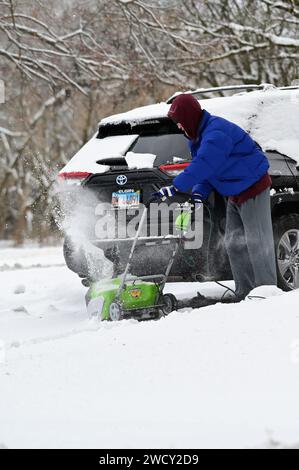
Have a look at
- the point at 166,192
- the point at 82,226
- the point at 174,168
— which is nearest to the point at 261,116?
the point at 174,168

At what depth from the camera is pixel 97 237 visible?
7016mm

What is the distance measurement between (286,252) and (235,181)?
3.27ft

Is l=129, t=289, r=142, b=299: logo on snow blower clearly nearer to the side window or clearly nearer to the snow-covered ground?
the snow-covered ground

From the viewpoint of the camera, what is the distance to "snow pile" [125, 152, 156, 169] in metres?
6.85

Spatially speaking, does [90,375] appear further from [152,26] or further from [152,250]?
[152,26]

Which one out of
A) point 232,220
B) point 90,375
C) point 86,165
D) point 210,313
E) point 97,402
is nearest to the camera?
point 97,402

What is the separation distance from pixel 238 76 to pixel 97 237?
14780mm

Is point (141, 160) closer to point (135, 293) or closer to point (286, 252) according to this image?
point (135, 293)

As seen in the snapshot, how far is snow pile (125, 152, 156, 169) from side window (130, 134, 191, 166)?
45 mm

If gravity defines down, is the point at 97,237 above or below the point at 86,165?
below

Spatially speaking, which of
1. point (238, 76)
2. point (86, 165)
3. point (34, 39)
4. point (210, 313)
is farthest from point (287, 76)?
point (210, 313)

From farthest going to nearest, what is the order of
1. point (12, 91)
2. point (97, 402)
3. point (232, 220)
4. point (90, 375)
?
1. point (12, 91)
2. point (232, 220)
3. point (90, 375)
4. point (97, 402)

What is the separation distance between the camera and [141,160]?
271 inches

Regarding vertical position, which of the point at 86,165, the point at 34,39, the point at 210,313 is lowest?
the point at 210,313
